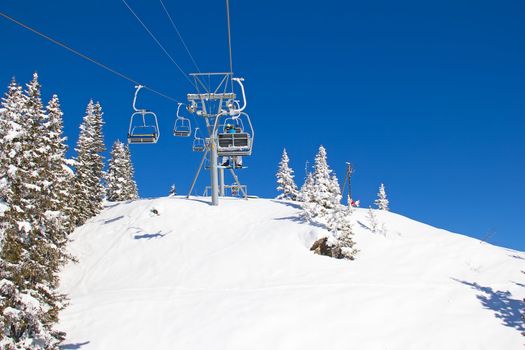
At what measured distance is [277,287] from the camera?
20.8 m

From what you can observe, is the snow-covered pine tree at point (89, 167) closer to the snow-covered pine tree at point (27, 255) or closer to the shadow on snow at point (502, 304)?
the snow-covered pine tree at point (27, 255)

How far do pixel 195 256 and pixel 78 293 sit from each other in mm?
6410

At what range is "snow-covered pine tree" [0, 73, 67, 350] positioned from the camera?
565 inches

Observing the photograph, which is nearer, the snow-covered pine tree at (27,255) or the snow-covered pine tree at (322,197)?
the snow-covered pine tree at (27,255)

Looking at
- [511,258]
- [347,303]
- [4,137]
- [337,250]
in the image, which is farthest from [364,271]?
[4,137]

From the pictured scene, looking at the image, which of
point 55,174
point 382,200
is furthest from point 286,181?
point 55,174

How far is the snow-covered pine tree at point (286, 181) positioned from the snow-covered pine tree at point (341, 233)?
115ft

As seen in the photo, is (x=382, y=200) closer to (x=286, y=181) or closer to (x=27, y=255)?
(x=286, y=181)

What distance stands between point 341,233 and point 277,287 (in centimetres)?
561

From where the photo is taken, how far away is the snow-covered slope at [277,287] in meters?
16.8

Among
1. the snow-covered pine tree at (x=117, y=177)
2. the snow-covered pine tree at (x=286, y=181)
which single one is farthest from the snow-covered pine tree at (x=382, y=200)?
the snow-covered pine tree at (x=117, y=177)

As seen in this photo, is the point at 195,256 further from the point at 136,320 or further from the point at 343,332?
the point at 343,332

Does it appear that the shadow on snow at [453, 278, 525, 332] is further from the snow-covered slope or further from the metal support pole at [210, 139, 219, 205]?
the metal support pole at [210, 139, 219, 205]

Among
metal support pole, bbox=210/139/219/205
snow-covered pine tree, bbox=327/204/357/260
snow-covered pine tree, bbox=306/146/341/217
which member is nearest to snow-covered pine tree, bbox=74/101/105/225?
metal support pole, bbox=210/139/219/205
